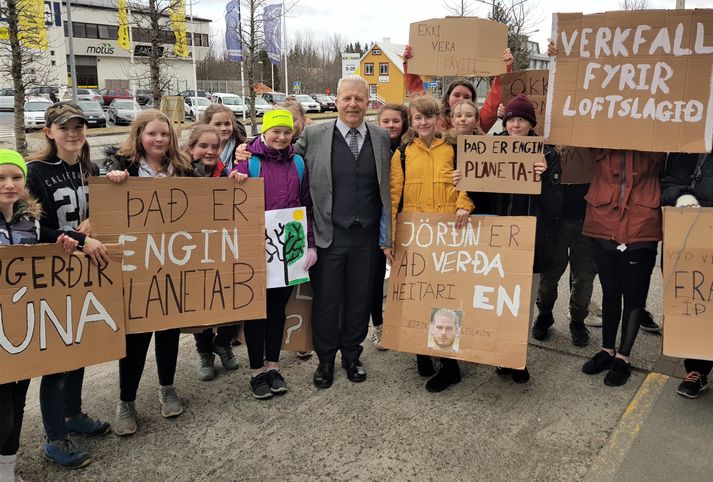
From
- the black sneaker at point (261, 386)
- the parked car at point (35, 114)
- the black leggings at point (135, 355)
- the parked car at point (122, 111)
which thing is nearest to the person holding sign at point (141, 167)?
the black leggings at point (135, 355)

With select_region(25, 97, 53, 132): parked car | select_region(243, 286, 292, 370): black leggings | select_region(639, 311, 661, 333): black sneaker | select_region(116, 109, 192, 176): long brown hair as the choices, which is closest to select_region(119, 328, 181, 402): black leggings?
select_region(243, 286, 292, 370): black leggings

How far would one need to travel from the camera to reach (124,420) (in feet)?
10.8

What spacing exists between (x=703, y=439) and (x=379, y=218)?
7.41 feet

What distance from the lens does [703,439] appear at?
313cm

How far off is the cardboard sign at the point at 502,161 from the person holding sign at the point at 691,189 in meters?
0.81

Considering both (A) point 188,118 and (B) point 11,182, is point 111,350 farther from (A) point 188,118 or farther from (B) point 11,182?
(A) point 188,118

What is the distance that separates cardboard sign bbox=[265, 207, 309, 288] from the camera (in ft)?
11.7

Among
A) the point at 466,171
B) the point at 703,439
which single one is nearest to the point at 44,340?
the point at 466,171

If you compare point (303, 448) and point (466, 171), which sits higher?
point (466, 171)

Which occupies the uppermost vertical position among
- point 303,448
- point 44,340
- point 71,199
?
point 71,199

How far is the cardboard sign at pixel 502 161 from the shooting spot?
3494mm

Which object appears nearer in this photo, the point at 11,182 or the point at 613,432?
the point at 11,182

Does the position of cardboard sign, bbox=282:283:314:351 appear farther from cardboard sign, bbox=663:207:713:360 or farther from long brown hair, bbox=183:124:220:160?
cardboard sign, bbox=663:207:713:360

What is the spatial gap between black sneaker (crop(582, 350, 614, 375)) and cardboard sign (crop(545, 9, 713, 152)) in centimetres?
146
